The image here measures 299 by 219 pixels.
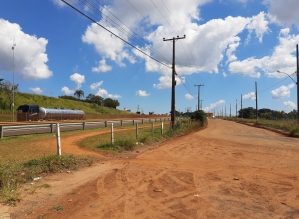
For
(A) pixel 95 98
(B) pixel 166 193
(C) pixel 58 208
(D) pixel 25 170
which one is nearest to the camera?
(C) pixel 58 208

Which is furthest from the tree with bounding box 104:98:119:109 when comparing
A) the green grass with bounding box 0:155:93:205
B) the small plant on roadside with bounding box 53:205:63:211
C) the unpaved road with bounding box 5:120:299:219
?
the small plant on roadside with bounding box 53:205:63:211

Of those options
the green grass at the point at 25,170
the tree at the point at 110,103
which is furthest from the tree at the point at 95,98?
the green grass at the point at 25,170

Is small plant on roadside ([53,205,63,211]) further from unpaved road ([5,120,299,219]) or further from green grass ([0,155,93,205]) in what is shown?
green grass ([0,155,93,205])

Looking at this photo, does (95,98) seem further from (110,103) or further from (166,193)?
(166,193)

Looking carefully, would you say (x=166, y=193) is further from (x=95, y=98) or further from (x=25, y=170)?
(x=95, y=98)

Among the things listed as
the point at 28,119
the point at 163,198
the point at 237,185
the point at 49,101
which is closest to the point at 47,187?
the point at 163,198

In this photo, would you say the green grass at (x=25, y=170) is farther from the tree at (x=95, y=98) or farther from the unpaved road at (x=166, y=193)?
the tree at (x=95, y=98)

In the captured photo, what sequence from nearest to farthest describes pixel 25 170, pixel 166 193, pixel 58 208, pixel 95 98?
pixel 58 208, pixel 166 193, pixel 25 170, pixel 95 98

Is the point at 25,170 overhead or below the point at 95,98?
below

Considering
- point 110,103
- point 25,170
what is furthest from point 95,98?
point 25,170

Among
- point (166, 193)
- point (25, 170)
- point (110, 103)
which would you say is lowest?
point (166, 193)

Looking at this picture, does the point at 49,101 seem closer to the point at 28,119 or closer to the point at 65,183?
the point at 28,119

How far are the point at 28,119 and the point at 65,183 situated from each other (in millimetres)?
40743

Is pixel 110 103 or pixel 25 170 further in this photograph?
pixel 110 103
